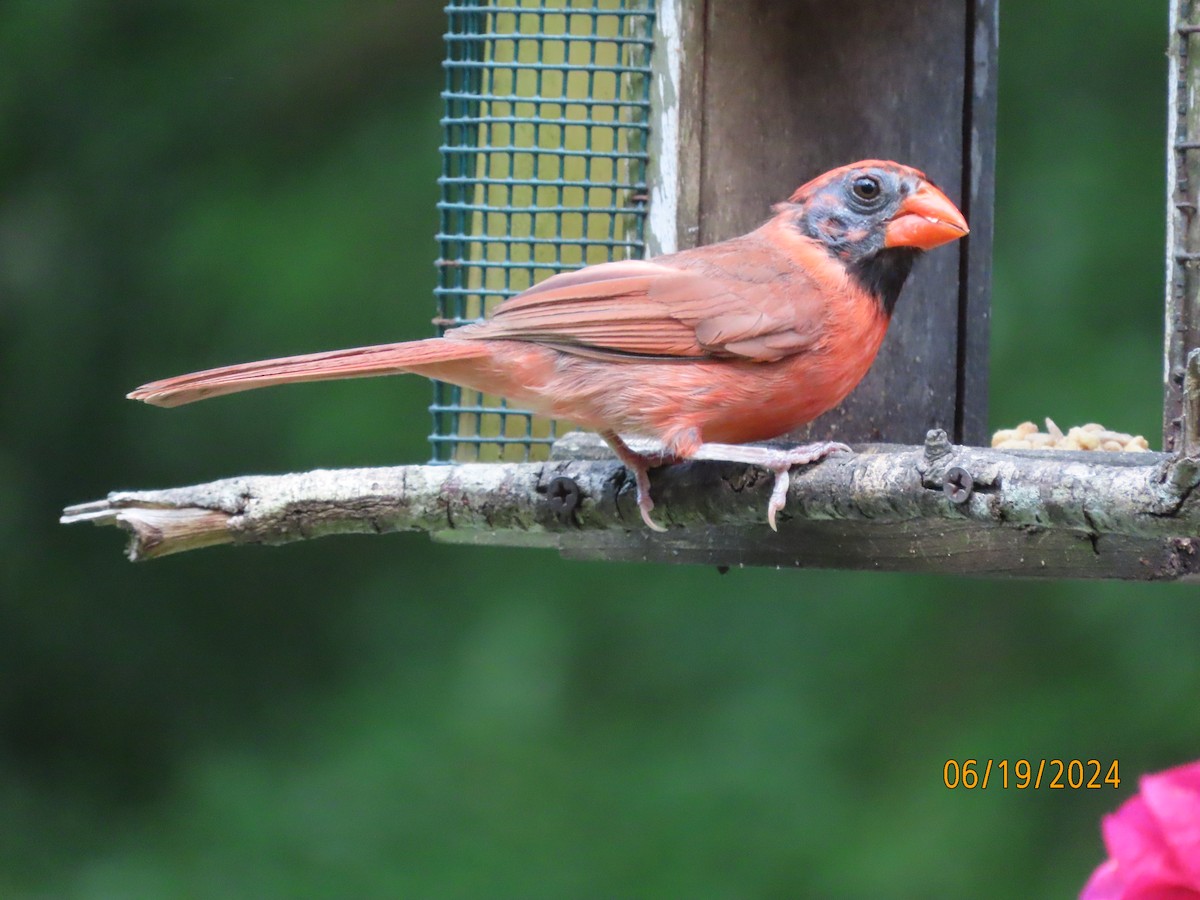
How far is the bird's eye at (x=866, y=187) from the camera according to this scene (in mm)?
3770

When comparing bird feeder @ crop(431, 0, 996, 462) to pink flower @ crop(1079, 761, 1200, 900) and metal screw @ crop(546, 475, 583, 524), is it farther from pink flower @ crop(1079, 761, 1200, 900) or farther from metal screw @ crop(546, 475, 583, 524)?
pink flower @ crop(1079, 761, 1200, 900)

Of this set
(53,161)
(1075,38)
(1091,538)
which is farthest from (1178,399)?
(53,161)

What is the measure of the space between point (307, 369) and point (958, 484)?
140cm

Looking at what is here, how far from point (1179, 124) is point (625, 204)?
1.47 metres

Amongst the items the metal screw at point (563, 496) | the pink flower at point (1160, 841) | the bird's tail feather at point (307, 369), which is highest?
the bird's tail feather at point (307, 369)

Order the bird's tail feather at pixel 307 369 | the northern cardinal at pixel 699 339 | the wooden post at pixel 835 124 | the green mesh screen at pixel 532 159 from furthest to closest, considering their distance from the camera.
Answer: the green mesh screen at pixel 532 159, the wooden post at pixel 835 124, the northern cardinal at pixel 699 339, the bird's tail feather at pixel 307 369

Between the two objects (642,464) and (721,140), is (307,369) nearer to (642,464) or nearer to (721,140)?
(642,464)

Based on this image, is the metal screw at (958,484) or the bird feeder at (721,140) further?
the bird feeder at (721,140)

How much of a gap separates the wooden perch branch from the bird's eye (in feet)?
2.48

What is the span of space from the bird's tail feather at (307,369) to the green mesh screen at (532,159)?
0.75m

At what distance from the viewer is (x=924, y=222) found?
3727 mm

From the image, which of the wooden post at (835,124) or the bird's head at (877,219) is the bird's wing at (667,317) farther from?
the wooden post at (835,124)

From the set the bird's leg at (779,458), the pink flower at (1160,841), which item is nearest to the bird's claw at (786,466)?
the bird's leg at (779,458)

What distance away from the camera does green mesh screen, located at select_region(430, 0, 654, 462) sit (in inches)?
171
